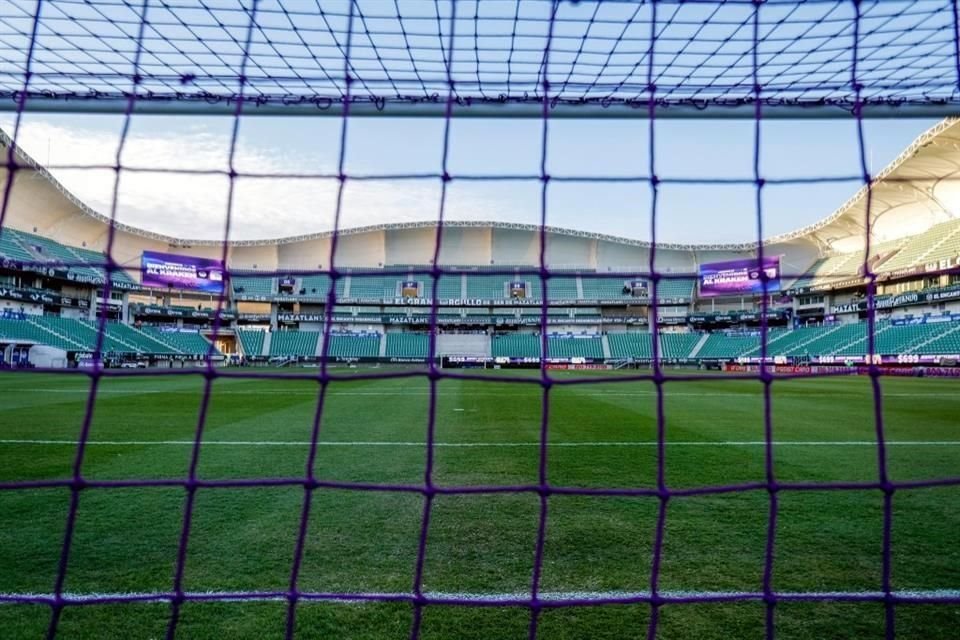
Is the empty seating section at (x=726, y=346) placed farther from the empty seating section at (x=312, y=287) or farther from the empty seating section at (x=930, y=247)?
the empty seating section at (x=312, y=287)

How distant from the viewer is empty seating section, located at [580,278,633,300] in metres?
49.7

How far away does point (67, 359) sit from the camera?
A: 31.4m

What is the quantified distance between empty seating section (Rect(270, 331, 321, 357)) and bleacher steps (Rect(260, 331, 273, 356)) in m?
0.21

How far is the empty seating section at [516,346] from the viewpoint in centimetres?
4794

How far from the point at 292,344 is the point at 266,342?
6.65 ft

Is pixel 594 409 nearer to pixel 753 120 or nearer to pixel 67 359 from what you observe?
pixel 753 120

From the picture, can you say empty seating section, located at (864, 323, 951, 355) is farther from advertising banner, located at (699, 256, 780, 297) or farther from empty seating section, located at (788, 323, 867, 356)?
advertising banner, located at (699, 256, 780, 297)

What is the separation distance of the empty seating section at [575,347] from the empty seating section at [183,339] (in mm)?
23175

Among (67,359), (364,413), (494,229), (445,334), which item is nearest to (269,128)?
(364,413)

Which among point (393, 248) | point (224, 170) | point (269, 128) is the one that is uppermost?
point (393, 248)

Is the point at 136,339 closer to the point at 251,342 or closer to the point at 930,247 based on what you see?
the point at 251,342

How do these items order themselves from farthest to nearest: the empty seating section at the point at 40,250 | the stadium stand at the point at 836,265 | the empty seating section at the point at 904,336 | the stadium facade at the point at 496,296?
the stadium stand at the point at 836,265
the empty seating section at the point at 40,250
the stadium facade at the point at 496,296
the empty seating section at the point at 904,336

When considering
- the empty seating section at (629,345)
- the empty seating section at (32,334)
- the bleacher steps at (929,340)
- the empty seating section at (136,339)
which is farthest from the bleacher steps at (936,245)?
the empty seating section at (32,334)

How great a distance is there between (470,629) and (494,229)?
5237 centimetres
